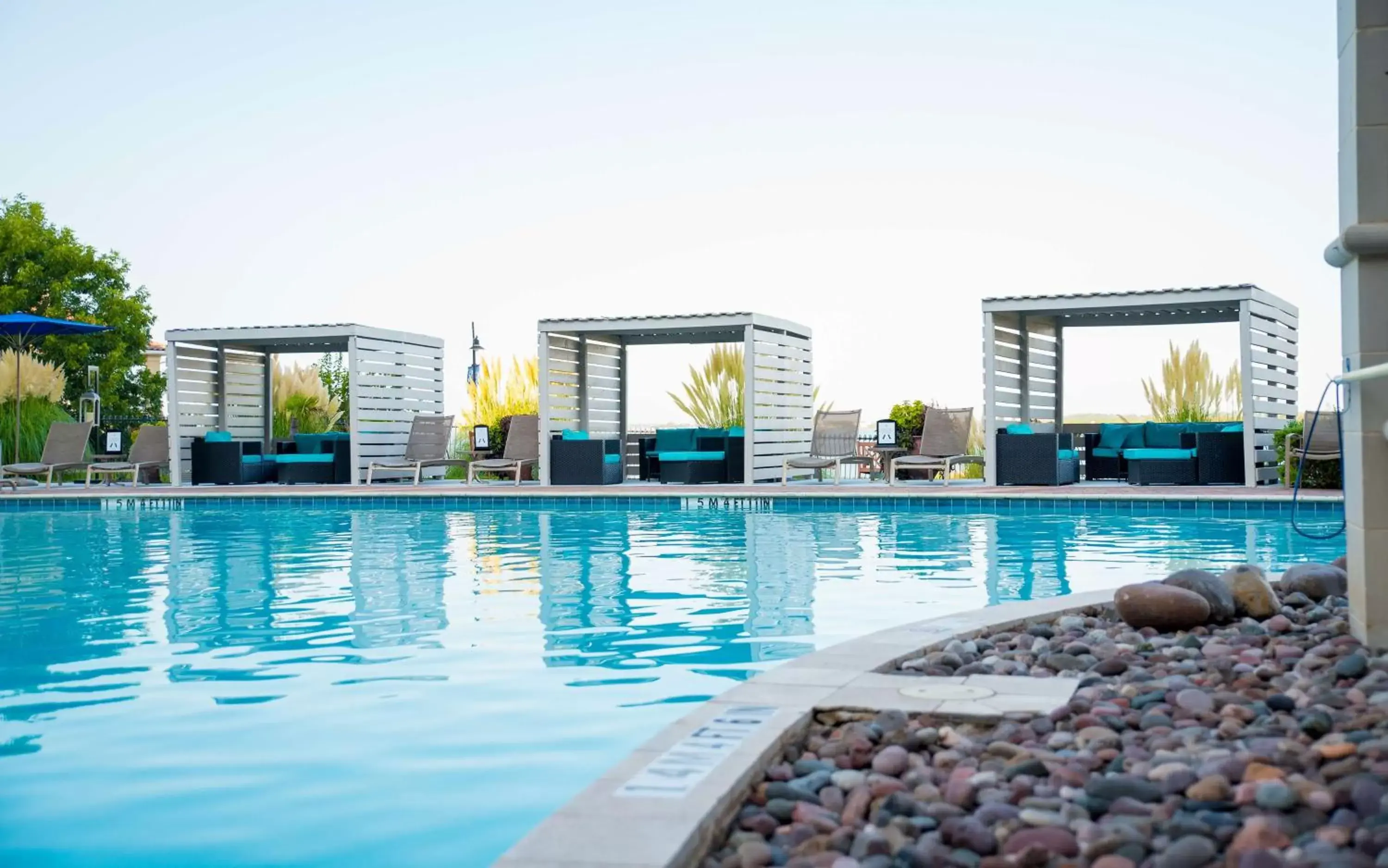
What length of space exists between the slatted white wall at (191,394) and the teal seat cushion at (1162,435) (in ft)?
33.9

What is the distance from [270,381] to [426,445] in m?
3.07

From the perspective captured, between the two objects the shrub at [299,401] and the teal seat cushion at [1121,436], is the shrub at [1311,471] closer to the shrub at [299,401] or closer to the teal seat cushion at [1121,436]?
the teal seat cushion at [1121,436]

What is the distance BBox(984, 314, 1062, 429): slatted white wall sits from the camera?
516 inches

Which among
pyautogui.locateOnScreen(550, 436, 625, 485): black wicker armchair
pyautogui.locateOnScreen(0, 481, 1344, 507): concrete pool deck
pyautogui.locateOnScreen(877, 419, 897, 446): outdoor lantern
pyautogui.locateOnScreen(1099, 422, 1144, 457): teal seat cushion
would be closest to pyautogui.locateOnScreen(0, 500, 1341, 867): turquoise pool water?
pyautogui.locateOnScreen(0, 481, 1344, 507): concrete pool deck

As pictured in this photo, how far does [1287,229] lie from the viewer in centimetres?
1817

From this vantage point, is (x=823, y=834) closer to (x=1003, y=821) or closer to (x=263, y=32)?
(x=1003, y=821)

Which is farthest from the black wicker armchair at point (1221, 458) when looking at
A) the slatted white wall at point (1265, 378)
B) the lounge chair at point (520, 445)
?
the lounge chair at point (520, 445)

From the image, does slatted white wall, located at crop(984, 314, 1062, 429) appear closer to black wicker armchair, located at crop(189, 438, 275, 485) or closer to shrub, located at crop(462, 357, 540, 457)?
shrub, located at crop(462, 357, 540, 457)

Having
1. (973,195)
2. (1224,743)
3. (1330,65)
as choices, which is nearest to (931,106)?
(973,195)

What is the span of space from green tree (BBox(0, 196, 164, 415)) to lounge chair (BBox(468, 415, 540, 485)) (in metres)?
10.6

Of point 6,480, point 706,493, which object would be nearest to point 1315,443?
point 706,493

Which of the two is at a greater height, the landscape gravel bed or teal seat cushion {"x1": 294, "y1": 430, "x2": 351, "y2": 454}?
teal seat cushion {"x1": 294, "y1": 430, "x2": 351, "y2": 454}

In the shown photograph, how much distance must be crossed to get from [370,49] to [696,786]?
18021 millimetres

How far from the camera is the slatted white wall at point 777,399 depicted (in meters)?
13.5
